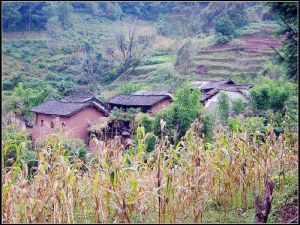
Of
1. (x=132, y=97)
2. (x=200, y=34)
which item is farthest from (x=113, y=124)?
(x=200, y=34)

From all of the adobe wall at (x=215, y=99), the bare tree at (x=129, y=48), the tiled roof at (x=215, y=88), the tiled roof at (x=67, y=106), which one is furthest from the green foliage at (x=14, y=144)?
the bare tree at (x=129, y=48)

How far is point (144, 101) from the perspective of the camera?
45.0ft

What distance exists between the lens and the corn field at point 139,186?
2.50 meters

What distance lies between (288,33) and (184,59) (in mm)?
19830

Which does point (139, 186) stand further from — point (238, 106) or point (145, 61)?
point (145, 61)

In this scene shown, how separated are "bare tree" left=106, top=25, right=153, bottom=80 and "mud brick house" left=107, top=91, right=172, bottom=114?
19.1 feet

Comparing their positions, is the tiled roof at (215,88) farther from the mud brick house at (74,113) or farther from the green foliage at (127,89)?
the mud brick house at (74,113)

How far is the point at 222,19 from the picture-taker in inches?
896

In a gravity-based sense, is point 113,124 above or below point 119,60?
below

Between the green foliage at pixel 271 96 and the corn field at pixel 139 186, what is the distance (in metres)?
8.76

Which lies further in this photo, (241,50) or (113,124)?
(241,50)

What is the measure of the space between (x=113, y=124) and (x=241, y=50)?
1404cm

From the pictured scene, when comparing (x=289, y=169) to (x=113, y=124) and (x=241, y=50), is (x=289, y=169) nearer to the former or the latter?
(x=113, y=124)

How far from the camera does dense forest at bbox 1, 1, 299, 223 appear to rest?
2631mm
